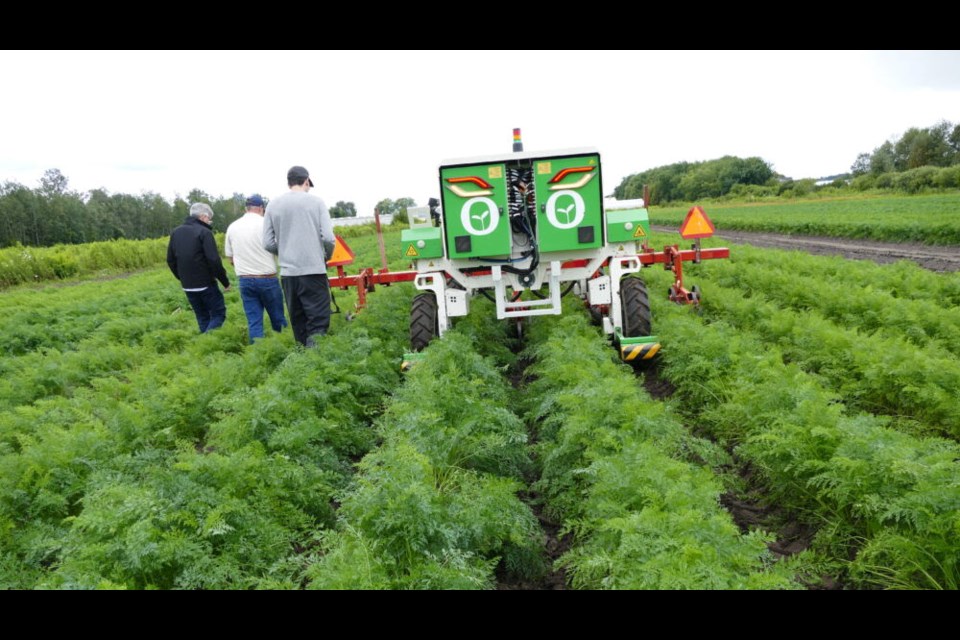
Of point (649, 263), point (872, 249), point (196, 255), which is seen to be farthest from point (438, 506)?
point (872, 249)

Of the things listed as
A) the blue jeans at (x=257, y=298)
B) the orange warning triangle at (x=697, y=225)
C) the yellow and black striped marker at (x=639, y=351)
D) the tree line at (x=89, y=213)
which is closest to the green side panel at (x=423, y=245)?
the blue jeans at (x=257, y=298)

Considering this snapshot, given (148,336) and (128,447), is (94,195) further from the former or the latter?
(128,447)

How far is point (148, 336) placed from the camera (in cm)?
1105

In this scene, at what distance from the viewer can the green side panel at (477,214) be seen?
7414 mm

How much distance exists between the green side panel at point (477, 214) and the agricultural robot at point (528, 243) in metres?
0.01

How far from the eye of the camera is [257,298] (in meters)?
9.09

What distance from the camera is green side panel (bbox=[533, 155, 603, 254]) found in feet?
24.2

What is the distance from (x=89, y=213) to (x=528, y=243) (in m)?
69.7

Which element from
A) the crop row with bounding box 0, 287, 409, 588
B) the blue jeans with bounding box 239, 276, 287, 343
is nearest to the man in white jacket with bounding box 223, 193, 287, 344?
the blue jeans with bounding box 239, 276, 287, 343

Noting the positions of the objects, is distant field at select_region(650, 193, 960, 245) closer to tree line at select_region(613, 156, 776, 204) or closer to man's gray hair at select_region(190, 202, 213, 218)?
man's gray hair at select_region(190, 202, 213, 218)

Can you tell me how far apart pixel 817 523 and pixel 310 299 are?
19.5ft

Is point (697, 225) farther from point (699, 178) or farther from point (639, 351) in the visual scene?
point (699, 178)

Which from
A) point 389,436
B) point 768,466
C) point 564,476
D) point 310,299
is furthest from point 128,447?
point 768,466

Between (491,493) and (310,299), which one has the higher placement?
(310,299)
